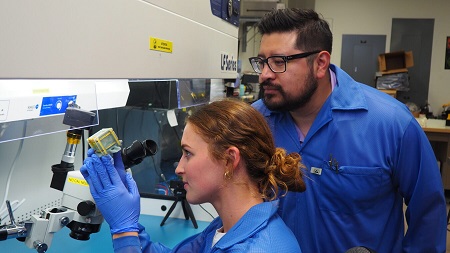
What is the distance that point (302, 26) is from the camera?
4.81 feet

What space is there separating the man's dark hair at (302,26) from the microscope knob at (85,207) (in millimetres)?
860

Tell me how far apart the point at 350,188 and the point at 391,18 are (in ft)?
18.3

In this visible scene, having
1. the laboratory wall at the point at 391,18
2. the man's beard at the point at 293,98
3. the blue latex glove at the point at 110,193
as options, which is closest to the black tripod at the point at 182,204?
the man's beard at the point at 293,98

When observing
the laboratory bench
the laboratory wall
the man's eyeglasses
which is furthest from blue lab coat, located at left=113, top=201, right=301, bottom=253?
the laboratory wall

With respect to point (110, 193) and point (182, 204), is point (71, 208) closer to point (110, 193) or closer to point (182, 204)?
point (110, 193)

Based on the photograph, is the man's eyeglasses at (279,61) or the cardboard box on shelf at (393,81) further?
the cardboard box on shelf at (393,81)

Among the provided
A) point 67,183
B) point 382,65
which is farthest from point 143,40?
point 382,65

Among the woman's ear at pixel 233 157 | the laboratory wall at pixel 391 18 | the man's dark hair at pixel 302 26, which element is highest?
the laboratory wall at pixel 391 18

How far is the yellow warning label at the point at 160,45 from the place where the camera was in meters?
1.10

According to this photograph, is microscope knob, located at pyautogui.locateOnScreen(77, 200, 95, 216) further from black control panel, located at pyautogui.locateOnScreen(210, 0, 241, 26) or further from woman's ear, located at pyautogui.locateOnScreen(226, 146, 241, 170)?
black control panel, located at pyautogui.locateOnScreen(210, 0, 241, 26)

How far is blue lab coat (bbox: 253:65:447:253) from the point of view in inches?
54.4

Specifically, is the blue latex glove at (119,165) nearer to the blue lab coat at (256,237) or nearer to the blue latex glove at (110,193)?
the blue latex glove at (110,193)

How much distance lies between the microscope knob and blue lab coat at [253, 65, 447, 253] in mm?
688

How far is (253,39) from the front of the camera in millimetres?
5238
